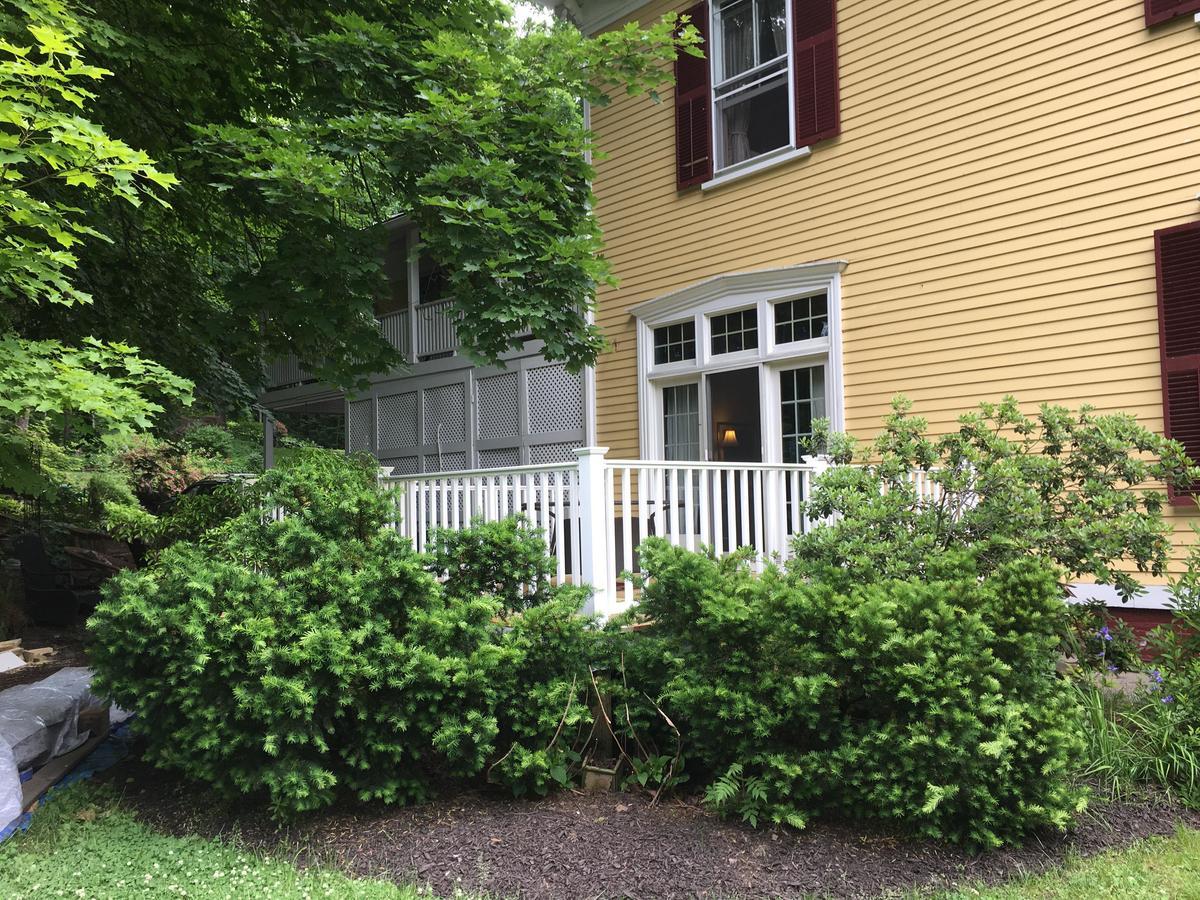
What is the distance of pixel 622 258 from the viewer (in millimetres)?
9258

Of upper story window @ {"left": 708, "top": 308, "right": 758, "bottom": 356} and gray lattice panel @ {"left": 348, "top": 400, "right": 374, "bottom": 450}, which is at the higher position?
upper story window @ {"left": 708, "top": 308, "right": 758, "bottom": 356}

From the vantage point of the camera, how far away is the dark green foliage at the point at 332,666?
3.59 meters

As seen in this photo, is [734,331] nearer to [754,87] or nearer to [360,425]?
[754,87]

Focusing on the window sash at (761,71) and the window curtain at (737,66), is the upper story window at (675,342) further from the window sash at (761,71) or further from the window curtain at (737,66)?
the window sash at (761,71)

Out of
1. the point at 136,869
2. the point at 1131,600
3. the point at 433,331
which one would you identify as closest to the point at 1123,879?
the point at 1131,600

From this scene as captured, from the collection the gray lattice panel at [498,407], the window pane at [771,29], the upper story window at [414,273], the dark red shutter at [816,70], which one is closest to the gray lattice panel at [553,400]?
the gray lattice panel at [498,407]

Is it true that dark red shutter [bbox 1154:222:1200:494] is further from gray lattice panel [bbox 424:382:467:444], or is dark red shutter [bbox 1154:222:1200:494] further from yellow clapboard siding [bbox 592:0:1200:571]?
gray lattice panel [bbox 424:382:467:444]

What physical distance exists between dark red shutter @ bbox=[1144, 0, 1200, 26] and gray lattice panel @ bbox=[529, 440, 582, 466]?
6495mm

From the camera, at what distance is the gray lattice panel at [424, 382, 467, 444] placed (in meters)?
11.6

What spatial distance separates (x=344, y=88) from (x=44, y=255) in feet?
10.0

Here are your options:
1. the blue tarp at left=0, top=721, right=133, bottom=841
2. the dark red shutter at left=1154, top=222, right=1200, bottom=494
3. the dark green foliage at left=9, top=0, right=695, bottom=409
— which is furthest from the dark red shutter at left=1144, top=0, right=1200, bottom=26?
the blue tarp at left=0, top=721, right=133, bottom=841

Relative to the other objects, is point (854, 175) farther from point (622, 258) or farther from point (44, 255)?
point (44, 255)

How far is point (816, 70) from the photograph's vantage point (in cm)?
756

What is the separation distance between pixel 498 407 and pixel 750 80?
5022 mm
